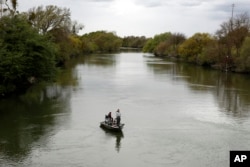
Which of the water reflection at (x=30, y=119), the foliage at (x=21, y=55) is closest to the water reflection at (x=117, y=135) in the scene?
the water reflection at (x=30, y=119)

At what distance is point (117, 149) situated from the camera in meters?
20.3

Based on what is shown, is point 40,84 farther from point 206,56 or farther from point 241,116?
point 206,56

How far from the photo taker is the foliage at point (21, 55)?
104 feet

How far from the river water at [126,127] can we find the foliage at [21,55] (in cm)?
147

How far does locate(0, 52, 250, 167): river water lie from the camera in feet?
62.4

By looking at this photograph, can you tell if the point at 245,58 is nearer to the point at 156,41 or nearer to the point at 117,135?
the point at 117,135

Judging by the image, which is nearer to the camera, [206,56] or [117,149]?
[117,149]

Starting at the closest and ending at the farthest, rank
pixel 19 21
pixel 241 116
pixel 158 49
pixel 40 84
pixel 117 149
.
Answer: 1. pixel 117 149
2. pixel 241 116
3. pixel 19 21
4. pixel 40 84
5. pixel 158 49

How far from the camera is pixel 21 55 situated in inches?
1255

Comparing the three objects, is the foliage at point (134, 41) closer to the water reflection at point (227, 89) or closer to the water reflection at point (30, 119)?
the water reflection at point (227, 89)

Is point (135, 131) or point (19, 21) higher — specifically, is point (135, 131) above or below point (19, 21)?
below

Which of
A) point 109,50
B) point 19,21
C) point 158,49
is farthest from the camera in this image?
point 109,50

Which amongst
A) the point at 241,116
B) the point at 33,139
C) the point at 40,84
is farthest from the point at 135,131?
the point at 40,84

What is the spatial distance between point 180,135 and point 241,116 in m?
7.04
